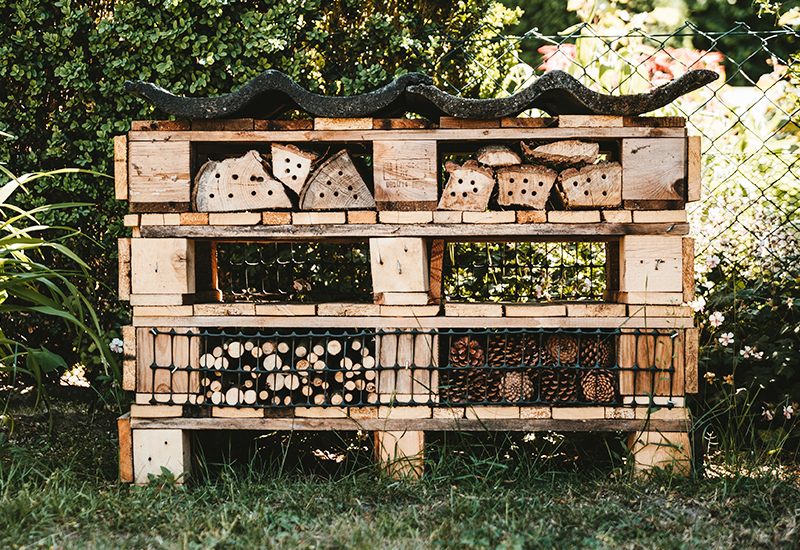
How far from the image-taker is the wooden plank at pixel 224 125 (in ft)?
7.06

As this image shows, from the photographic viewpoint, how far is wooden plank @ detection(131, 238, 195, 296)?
7.06 ft

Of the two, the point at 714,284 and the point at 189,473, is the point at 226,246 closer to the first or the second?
the point at 189,473

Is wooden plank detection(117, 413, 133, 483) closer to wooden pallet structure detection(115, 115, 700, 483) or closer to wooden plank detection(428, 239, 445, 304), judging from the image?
wooden pallet structure detection(115, 115, 700, 483)

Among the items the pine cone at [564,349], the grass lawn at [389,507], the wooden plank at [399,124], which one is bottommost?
the grass lawn at [389,507]

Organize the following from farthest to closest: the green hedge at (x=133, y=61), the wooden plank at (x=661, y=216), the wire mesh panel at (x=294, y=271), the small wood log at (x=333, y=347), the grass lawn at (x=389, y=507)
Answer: the wire mesh panel at (x=294, y=271)
the green hedge at (x=133, y=61)
the small wood log at (x=333, y=347)
the wooden plank at (x=661, y=216)
the grass lawn at (x=389, y=507)

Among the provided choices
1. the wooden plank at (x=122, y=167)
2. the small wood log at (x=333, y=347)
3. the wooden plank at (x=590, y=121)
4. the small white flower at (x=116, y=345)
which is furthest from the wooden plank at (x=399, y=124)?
the small white flower at (x=116, y=345)

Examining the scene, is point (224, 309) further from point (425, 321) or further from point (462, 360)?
point (462, 360)

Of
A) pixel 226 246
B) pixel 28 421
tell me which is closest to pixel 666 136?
pixel 226 246

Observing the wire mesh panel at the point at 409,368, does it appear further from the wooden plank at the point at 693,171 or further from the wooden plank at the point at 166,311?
the wooden plank at the point at 693,171

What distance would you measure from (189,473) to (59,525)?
504mm

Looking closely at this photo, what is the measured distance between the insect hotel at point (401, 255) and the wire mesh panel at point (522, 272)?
716mm

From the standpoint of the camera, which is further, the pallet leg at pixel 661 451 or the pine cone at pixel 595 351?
the pine cone at pixel 595 351

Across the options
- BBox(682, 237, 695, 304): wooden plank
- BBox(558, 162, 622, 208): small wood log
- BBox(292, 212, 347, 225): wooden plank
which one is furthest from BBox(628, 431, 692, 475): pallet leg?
BBox(292, 212, 347, 225): wooden plank

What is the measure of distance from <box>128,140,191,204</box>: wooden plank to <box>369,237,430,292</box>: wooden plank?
79cm
